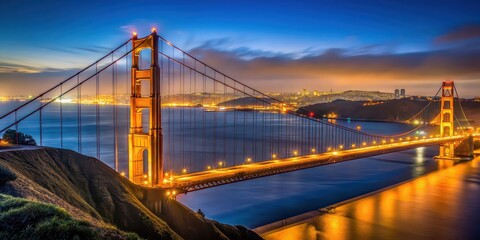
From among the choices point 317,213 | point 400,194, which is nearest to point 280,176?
point 400,194

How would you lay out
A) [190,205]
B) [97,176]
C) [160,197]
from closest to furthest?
[97,176], [160,197], [190,205]

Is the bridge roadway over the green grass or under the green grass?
under

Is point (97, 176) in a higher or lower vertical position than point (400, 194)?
higher

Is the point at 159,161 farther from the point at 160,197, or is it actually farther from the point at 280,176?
the point at 280,176

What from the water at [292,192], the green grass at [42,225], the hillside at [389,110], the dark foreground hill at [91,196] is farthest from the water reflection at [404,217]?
the hillside at [389,110]

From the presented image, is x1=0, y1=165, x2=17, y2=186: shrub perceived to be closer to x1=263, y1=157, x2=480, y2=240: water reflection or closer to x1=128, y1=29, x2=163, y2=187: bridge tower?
x1=128, y1=29, x2=163, y2=187: bridge tower

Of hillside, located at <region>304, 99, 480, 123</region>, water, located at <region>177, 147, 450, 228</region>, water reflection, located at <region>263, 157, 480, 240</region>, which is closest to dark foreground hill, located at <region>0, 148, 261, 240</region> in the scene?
water reflection, located at <region>263, 157, 480, 240</region>

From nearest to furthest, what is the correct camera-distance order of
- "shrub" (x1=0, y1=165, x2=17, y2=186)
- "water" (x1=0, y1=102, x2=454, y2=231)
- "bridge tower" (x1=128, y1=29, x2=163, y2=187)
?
"shrub" (x1=0, y1=165, x2=17, y2=186) → "bridge tower" (x1=128, y1=29, x2=163, y2=187) → "water" (x1=0, y1=102, x2=454, y2=231)
